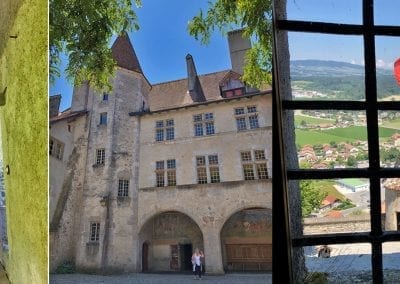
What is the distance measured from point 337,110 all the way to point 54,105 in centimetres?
88

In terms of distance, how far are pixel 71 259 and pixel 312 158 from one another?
757 mm

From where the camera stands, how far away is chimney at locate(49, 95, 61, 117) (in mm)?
1200

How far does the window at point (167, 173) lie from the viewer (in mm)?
1042

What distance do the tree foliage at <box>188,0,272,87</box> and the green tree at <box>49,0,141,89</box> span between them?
0.23 metres

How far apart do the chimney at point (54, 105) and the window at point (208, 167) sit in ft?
1.67

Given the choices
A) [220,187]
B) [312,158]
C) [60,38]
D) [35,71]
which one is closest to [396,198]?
[312,158]

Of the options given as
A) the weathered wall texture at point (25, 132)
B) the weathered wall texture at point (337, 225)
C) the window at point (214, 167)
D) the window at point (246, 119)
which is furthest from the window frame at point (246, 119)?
the weathered wall texture at point (25, 132)

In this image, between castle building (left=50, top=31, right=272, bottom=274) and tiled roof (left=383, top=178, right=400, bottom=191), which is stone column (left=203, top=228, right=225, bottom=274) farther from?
tiled roof (left=383, top=178, right=400, bottom=191)

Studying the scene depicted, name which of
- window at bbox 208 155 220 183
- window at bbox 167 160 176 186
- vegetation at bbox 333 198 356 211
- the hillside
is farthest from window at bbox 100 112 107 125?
vegetation at bbox 333 198 356 211

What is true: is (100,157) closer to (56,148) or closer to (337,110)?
(56,148)

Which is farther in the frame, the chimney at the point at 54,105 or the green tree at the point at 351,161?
the chimney at the point at 54,105

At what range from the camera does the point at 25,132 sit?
1.50 m

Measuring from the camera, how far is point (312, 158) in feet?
3.52

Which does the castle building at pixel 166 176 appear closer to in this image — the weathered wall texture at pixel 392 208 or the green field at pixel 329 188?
the green field at pixel 329 188
